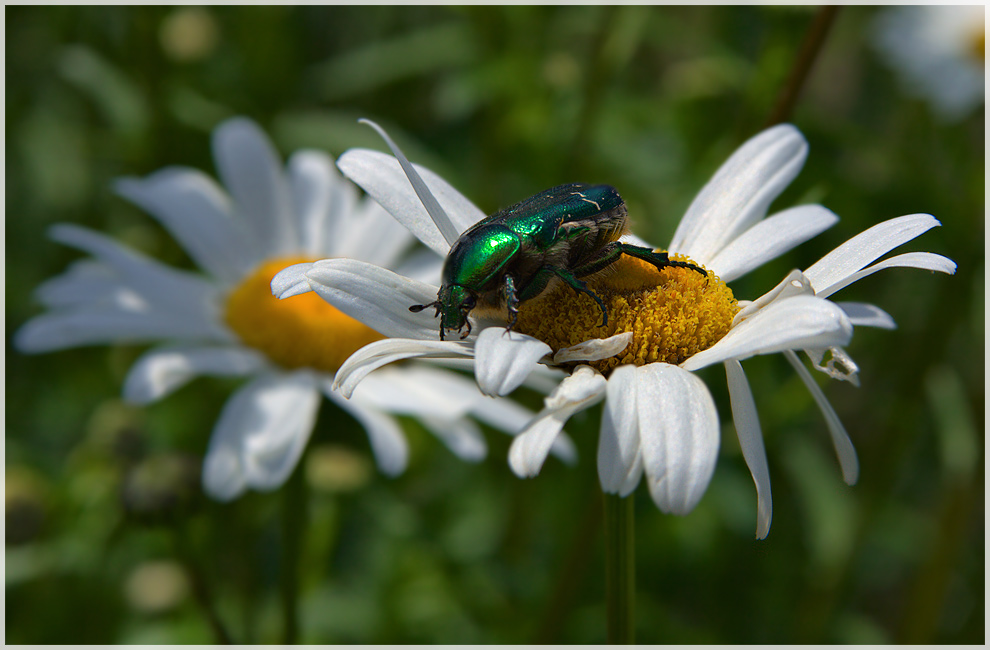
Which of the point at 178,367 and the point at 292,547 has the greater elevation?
the point at 178,367

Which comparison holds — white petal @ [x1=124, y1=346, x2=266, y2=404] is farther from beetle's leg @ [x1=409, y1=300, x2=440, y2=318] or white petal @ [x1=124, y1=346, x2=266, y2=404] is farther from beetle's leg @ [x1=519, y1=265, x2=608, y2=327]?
beetle's leg @ [x1=519, y1=265, x2=608, y2=327]

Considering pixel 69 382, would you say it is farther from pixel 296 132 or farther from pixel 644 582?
pixel 644 582

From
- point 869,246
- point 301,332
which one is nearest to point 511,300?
point 869,246

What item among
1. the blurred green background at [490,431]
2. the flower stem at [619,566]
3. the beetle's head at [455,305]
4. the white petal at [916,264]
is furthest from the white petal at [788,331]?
the blurred green background at [490,431]

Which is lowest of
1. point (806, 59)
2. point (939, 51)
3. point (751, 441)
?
point (751, 441)

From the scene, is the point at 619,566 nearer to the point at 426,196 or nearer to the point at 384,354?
the point at 384,354

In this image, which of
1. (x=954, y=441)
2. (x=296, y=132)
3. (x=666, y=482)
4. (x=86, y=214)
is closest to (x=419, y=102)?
(x=296, y=132)
